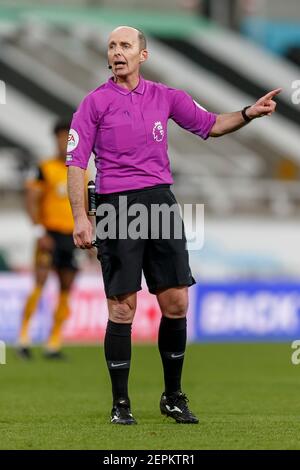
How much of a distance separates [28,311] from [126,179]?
6.91 meters

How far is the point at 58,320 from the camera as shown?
13664 millimetres

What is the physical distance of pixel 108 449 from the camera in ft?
19.5

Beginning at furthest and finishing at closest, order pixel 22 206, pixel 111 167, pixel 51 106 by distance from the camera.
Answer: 1. pixel 51 106
2. pixel 22 206
3. pixel 111 167

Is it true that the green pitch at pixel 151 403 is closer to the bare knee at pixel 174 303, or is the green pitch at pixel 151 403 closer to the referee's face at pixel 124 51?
the bare knee at pixel 174 303

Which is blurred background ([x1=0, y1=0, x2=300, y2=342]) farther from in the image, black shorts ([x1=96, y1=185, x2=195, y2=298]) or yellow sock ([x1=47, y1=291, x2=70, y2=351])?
black shorts ([x1=96, y1=185, x2=195, y2=298])

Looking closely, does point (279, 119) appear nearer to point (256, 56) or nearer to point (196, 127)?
point (256, 56)

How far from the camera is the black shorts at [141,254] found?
706 cm

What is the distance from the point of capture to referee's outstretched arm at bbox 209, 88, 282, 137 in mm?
7199

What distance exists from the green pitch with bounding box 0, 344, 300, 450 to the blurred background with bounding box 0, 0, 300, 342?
9.20m

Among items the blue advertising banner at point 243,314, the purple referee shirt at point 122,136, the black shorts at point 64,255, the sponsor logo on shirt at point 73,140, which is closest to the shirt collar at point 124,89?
the purple referee shirt at point 122,136

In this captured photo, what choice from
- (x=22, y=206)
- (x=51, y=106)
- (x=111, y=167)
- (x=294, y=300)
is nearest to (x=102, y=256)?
(x=111, y=167)

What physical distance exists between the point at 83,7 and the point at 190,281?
23.7 meters

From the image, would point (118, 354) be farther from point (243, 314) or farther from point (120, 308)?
Result: point (243, 314)

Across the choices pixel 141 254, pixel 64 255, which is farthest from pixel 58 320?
pixel 141 254
